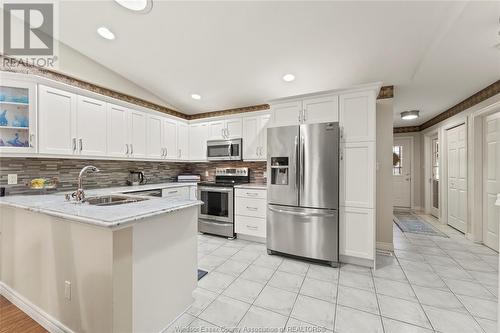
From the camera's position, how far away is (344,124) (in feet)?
8.74

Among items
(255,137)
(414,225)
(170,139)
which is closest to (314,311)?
(255,137)

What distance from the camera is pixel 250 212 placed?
351cm

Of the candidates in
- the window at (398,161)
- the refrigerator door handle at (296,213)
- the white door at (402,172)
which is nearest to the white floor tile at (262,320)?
the refrigerator door handle at (296,213)

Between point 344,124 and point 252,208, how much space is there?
6.25ft

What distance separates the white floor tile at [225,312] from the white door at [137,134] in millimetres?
2674

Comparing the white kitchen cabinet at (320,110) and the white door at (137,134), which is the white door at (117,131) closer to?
the white door at (137,134)

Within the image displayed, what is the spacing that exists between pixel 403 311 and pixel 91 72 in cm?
462

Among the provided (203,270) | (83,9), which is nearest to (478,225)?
(203,270)

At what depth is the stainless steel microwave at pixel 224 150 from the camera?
3.95 metres

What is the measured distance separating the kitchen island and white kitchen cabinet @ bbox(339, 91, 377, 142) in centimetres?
210

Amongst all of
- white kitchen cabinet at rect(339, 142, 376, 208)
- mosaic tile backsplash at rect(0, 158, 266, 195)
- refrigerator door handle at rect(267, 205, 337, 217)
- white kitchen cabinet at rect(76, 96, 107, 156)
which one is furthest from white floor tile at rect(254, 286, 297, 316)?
white kitchen cabinet at rect(76, 96, 107, 156)

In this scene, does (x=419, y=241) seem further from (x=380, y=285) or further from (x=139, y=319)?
(x=139, y=319)

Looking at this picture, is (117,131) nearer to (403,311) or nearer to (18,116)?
(18,116)

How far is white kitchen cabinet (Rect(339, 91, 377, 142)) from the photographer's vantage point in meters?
2.53
